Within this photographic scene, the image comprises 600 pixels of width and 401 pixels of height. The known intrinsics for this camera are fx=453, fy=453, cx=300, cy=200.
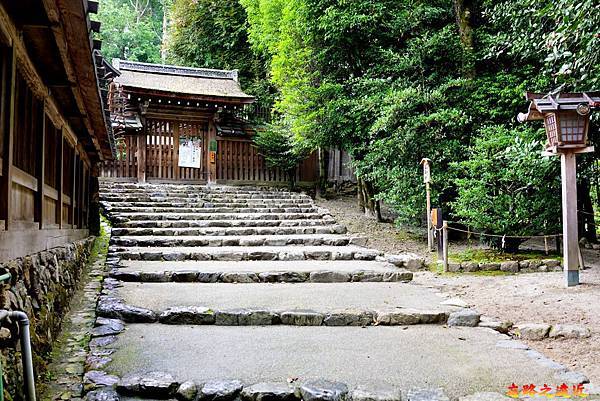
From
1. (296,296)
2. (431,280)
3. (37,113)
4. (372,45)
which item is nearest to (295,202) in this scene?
(372,45)

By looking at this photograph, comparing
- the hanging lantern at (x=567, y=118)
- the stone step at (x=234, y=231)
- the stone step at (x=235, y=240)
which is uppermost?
the hanging lantern at (x=567, y=118)

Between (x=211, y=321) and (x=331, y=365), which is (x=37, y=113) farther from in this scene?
(x=331, y=365)

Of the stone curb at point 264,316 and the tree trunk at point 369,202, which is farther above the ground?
the tree trunk at point 369,202

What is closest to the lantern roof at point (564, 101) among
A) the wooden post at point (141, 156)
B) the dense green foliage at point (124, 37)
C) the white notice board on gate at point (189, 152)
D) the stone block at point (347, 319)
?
the stone block at point (347, 319)

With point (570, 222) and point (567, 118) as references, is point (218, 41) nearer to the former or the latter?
point (567, 118)

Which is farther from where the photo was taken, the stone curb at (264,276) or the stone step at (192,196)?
the stone step at (192,196)

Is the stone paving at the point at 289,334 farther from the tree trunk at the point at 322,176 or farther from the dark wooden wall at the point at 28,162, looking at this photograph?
the tree trunk at the point at 322,176

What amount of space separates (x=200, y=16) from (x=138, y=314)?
60.1 ft

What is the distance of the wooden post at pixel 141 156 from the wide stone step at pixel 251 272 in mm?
7648

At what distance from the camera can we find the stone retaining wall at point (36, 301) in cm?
239

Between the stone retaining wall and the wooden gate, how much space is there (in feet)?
33.9

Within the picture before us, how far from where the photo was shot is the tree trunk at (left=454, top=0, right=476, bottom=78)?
9.76 m

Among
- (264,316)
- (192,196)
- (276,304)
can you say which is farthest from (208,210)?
(264,316)

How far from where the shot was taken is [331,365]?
342cm
